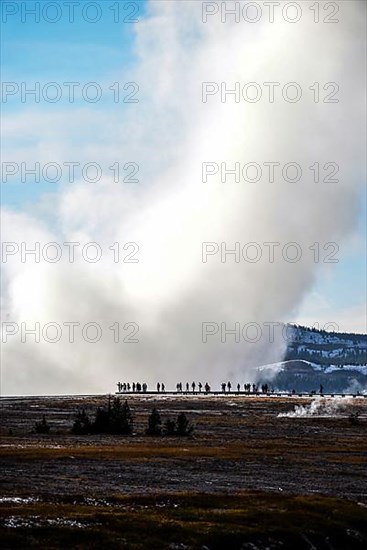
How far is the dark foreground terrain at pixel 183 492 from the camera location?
31.6 m

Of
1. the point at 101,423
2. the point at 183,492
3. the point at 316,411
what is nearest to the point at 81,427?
the point at 101,423

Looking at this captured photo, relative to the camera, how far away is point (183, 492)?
41125 millimetres

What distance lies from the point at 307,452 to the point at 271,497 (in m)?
25.2

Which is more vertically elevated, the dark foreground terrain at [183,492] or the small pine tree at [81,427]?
the small pine tree at [81,427]

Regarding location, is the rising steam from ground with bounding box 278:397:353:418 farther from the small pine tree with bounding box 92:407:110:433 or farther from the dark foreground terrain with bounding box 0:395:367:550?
the dark foreground terrain with bounding box 0:395:367:550

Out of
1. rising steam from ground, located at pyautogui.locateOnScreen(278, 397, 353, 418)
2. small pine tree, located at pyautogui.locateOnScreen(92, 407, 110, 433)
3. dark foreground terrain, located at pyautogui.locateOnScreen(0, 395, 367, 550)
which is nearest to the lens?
dark foreground terrain, located at pyautogui.locateOnScreen(0, 395, 367, 550)

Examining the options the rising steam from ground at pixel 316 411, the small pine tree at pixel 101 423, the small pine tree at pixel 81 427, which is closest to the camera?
the small pine tree at pixel 81 427

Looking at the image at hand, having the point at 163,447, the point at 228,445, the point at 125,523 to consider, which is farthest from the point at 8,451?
the point at 125,523

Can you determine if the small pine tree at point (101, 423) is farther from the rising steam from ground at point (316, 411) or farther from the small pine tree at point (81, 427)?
the rising steam from ground at point (316, 411)

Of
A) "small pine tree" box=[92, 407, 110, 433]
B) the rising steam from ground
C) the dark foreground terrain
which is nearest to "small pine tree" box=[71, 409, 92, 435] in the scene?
"small pine tree" box=[92, 407, 110, 433]

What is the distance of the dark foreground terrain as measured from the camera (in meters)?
31.6

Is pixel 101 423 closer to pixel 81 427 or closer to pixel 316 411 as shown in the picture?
pixel 81 427

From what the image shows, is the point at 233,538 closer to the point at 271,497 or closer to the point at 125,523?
the point at 125,523

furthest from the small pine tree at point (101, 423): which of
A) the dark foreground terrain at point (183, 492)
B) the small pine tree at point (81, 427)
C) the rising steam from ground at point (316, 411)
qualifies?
the rising steam from ground at point (316, 411)
